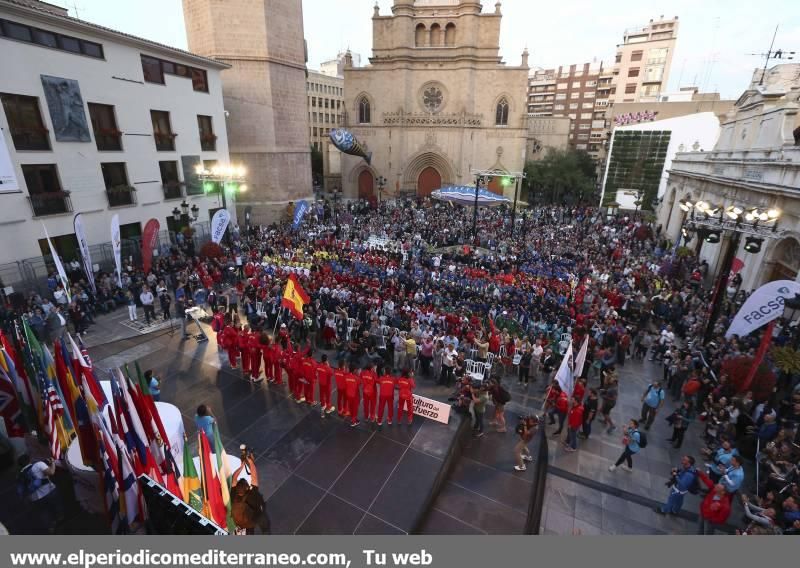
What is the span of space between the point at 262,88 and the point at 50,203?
634 inches

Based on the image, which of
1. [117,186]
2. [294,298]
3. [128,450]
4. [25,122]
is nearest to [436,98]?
[117,186]

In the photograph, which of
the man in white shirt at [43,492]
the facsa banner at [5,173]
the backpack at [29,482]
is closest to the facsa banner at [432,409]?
the man in white shirt at [43,492]

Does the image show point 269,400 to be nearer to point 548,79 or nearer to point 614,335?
point 614,335

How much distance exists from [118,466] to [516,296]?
12.5 meters

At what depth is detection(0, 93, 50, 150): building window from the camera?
1547 centimetres

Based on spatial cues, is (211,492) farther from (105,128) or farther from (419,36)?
(419,36)

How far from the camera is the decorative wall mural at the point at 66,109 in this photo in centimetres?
1645

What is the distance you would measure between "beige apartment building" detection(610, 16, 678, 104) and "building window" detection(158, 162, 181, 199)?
Result: 65135 mm

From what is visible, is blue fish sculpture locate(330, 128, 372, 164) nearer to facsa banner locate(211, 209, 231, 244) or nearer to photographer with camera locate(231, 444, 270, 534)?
facsa banner locate(211, 209, 231, 244)

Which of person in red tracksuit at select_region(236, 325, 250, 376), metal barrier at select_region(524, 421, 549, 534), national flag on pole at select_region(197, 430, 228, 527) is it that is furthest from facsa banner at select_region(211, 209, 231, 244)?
metal barrier at select_region(524, 421, 549, 534)

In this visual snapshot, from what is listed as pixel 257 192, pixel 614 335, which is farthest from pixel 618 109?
pixel 614 335

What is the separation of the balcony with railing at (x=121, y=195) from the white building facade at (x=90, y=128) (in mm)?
51

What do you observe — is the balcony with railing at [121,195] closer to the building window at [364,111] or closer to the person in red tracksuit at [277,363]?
the person in red tracksuit at [277,363]

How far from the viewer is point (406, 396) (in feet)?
28.2
